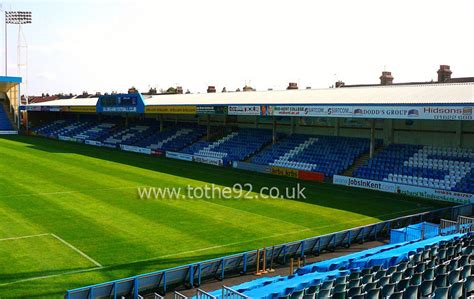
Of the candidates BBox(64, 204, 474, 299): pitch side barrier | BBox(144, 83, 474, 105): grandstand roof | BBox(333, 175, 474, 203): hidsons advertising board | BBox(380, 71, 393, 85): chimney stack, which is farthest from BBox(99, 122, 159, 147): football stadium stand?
BBox(64, 204, 474, 299): pitch side barrier

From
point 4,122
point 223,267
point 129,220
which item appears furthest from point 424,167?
point 4,122

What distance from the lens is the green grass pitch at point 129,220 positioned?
53.8 feet

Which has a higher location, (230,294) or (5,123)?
(5,123)

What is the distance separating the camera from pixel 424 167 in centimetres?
3183

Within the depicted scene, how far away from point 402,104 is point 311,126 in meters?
14.2

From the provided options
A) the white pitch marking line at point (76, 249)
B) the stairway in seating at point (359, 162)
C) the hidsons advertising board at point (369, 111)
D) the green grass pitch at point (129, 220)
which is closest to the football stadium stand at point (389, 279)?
the green grass pitch at point (129, 220)

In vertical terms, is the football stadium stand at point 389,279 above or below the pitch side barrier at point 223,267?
above

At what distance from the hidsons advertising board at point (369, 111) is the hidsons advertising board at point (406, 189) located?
4.38m

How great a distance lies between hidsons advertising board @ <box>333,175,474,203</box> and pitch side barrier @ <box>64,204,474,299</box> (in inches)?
281

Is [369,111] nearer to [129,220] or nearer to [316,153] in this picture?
[316,153]

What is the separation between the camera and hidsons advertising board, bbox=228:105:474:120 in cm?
2747

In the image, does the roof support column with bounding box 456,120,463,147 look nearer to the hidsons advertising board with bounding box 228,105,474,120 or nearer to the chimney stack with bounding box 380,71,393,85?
the hidsons advertising board with bounding box 228,105,474,120

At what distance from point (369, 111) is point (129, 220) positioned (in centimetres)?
1774

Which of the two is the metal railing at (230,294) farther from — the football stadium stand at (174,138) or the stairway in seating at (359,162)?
the football stadium stand at (174,138)
